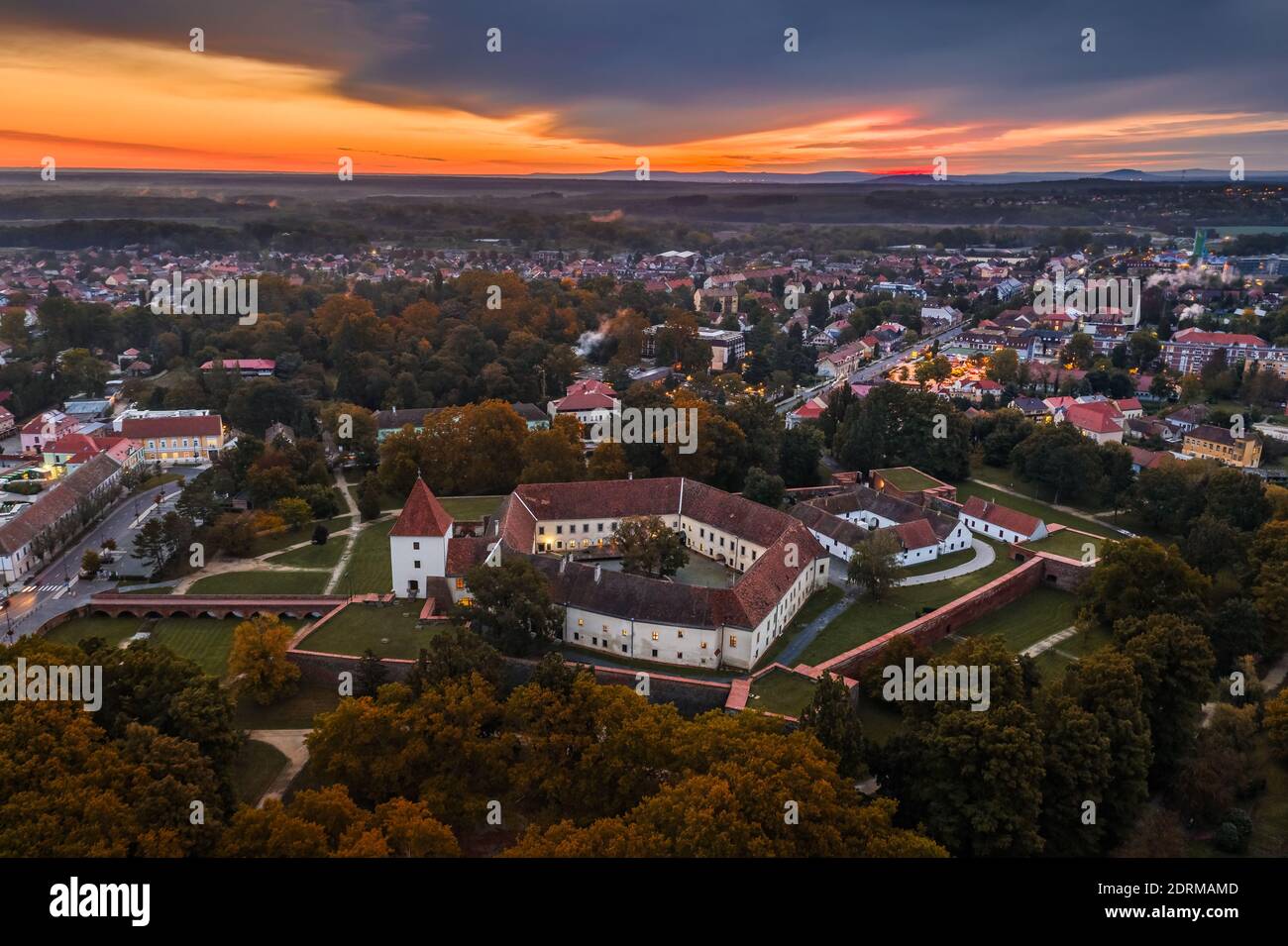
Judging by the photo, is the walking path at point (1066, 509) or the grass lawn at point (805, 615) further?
the walking path at point (1066, 509)

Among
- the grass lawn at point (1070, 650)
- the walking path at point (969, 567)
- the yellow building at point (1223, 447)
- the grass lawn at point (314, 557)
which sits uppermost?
the yellow building at point (1223, 447)

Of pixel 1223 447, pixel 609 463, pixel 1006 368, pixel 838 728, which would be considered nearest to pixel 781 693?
pixel 838 728

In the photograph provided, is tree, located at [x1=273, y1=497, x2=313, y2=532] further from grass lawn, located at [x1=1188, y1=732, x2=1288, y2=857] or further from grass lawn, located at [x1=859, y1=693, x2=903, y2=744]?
grass lawn, located at [x1=1188, y1=732, x2=1288, y2=857]

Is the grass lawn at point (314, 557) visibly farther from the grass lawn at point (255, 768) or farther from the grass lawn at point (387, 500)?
the grass lawn at point (255, 768)

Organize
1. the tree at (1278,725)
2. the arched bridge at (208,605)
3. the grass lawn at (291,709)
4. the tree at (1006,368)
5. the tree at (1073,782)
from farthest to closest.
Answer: the tree at (1006,368) → the arched bridge at (208,605) → the grass lawn at (291,709) → the tree at (1278,725) → the tree at (1073,782)

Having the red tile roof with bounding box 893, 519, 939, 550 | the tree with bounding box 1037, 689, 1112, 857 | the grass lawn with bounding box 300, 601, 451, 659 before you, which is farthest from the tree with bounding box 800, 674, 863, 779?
the red tile roof with bounding box 893, 519, 939, 550

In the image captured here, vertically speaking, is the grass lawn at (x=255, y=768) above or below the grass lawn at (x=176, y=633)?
below

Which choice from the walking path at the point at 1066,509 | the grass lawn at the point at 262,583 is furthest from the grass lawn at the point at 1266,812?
the grass lawn at the point at 262,583

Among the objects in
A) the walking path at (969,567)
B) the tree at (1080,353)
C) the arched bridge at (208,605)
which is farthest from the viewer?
the tree at (1080,353)
